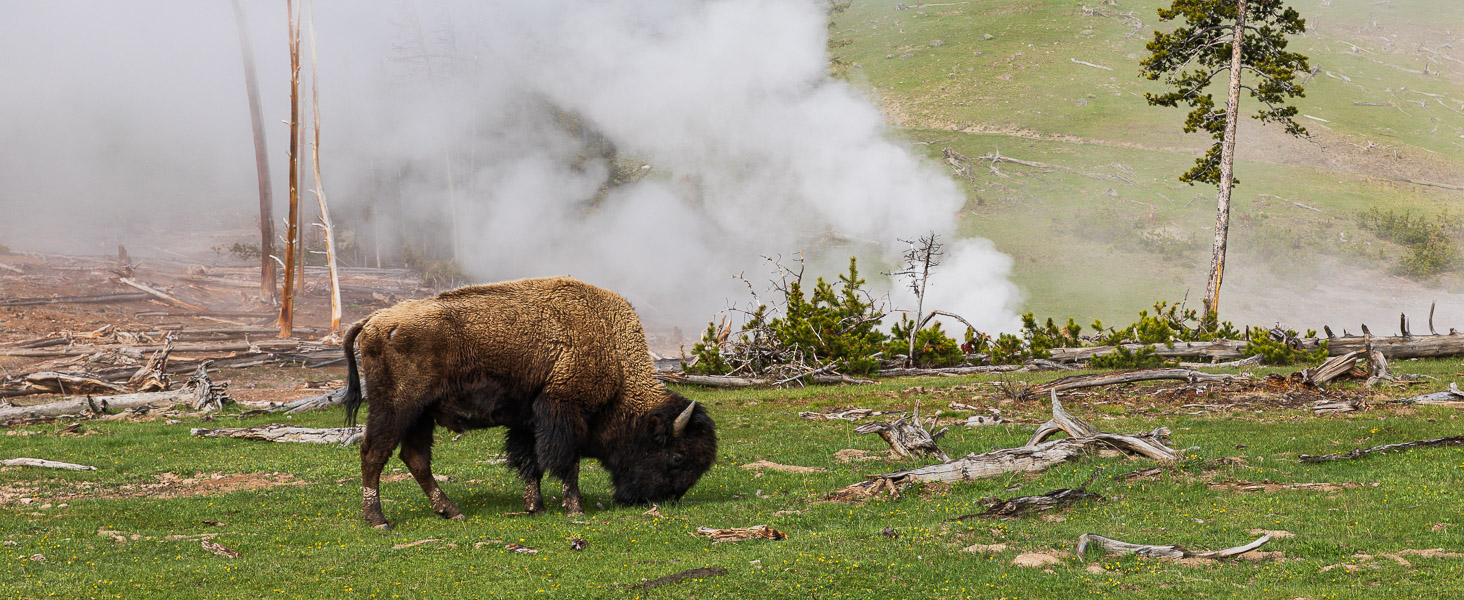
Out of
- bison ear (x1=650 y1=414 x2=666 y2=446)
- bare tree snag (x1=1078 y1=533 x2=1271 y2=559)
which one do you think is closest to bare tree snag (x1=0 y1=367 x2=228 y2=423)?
bison ear (x1=650 y1=414 x2=666 y2=446)

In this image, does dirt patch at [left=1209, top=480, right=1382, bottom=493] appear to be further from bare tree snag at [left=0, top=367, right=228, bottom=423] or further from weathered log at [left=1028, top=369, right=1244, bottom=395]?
bare tree snag at [left=0, top=367, right=228, bottom=423]

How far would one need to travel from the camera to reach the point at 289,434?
55.5 ft

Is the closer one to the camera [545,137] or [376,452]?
[376,452]

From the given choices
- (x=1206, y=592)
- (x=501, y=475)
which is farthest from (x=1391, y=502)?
(x=501, y=475)

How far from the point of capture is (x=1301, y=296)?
43406mm

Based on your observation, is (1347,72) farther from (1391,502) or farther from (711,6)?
(1391,502)

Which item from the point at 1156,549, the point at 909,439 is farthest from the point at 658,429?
the point at 1156,549

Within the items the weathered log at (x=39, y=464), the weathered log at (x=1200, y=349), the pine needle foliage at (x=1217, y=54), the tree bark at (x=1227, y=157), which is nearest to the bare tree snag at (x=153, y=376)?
the weathered log at (x=39, y=464)

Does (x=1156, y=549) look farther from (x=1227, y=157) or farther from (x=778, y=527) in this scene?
(x=1227, y=157)

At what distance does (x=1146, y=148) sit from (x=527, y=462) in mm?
55397

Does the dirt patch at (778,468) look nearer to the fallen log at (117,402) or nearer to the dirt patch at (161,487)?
the dirt patch at (161,487)

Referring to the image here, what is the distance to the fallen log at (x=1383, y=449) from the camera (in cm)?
1151

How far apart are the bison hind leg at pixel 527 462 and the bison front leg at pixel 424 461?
0.76 meters

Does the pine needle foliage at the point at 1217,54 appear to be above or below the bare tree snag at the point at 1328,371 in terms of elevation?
above
